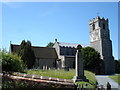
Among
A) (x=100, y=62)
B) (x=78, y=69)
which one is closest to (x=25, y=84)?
(x=78, y=69)

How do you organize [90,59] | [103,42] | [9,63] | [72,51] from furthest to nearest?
[72,51]
[103,42]
[90,59]
[9,63]

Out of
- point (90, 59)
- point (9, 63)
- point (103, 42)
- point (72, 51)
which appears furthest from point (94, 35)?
point (9, 63)

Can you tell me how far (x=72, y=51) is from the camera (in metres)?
48.9

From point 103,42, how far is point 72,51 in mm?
9612

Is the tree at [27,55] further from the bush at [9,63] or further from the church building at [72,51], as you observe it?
the bush at [9,63]

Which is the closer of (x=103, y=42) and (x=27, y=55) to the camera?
(x=27, y=55)

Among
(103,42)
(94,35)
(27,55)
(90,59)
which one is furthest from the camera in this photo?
(94,35)

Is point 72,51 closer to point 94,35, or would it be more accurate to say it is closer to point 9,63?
point 94,35

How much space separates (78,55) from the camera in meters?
14.8

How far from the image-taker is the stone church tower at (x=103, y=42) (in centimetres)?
4583

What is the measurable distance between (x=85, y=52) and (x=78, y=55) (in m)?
29.3

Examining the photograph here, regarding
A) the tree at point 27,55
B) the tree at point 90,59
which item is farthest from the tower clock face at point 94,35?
the tree at point 27,55

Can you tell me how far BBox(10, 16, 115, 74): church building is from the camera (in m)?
44.1

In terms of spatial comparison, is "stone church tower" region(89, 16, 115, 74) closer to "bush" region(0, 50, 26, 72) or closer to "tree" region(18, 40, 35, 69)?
"tree" region(18, 40, 35, 69)
